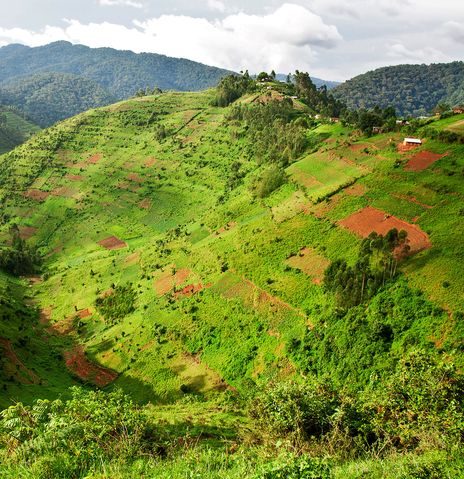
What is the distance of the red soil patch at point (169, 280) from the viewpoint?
263ft

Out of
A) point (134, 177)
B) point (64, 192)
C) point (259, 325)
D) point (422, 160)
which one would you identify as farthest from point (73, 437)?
point (64, 192)

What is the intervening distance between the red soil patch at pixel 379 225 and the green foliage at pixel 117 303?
150ft

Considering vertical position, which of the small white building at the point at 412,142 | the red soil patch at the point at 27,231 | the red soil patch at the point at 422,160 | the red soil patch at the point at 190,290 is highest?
the small white building at the point at 412,142

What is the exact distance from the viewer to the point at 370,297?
169ft

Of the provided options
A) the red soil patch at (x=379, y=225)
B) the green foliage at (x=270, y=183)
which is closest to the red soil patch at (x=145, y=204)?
the green foliage at (x=270, y=183)

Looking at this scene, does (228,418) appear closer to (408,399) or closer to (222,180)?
(408,399)

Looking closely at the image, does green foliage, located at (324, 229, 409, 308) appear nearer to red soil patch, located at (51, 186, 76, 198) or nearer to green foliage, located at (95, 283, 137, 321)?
green foliage, located at (95, 283, 137, 321)

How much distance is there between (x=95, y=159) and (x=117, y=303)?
11559 cm

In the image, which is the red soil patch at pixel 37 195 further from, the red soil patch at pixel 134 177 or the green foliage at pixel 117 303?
the green foliage at pixel 117 303

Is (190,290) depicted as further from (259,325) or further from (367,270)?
(367,270)

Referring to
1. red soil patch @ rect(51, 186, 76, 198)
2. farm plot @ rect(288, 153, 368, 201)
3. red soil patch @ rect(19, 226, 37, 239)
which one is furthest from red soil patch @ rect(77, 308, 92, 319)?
red soil patch @ rect(51, 186, 76, 198)

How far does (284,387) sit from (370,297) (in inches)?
1155

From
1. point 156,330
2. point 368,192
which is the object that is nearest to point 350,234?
point 368,192

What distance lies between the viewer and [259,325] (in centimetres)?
5994
